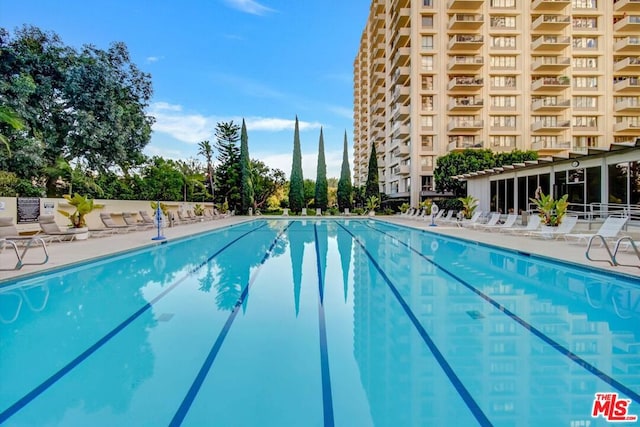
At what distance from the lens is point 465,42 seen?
121ft

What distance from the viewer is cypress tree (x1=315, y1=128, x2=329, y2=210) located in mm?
42750

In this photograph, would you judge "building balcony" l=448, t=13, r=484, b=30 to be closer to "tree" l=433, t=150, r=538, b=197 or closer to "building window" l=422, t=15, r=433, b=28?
"building window" l=422, t=15, r=433, b=28

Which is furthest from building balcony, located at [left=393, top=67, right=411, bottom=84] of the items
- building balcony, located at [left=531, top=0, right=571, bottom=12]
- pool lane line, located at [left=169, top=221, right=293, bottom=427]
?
pool lane line, located at [left=169, top=221, right=293, bottom=427]

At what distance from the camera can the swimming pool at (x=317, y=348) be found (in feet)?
9.89

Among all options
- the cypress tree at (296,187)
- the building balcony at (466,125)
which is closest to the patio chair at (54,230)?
the cypress tree at (296,187)

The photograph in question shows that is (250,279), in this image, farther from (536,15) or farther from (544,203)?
(536,15)

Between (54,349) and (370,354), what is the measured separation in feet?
11.9

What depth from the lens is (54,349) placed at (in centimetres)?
426

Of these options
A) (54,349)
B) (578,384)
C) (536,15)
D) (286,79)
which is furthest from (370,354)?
(536,15)

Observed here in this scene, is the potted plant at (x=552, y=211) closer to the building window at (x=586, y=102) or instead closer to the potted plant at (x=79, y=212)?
the potted plant at (x=79, y=212)

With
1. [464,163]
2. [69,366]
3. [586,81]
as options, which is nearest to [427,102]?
[464,163]

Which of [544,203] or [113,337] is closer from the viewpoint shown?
[113,337]

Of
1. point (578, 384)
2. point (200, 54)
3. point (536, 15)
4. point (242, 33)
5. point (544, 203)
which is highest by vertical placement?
point (536, 15)

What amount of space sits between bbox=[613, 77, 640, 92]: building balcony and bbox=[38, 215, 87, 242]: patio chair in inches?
1952
